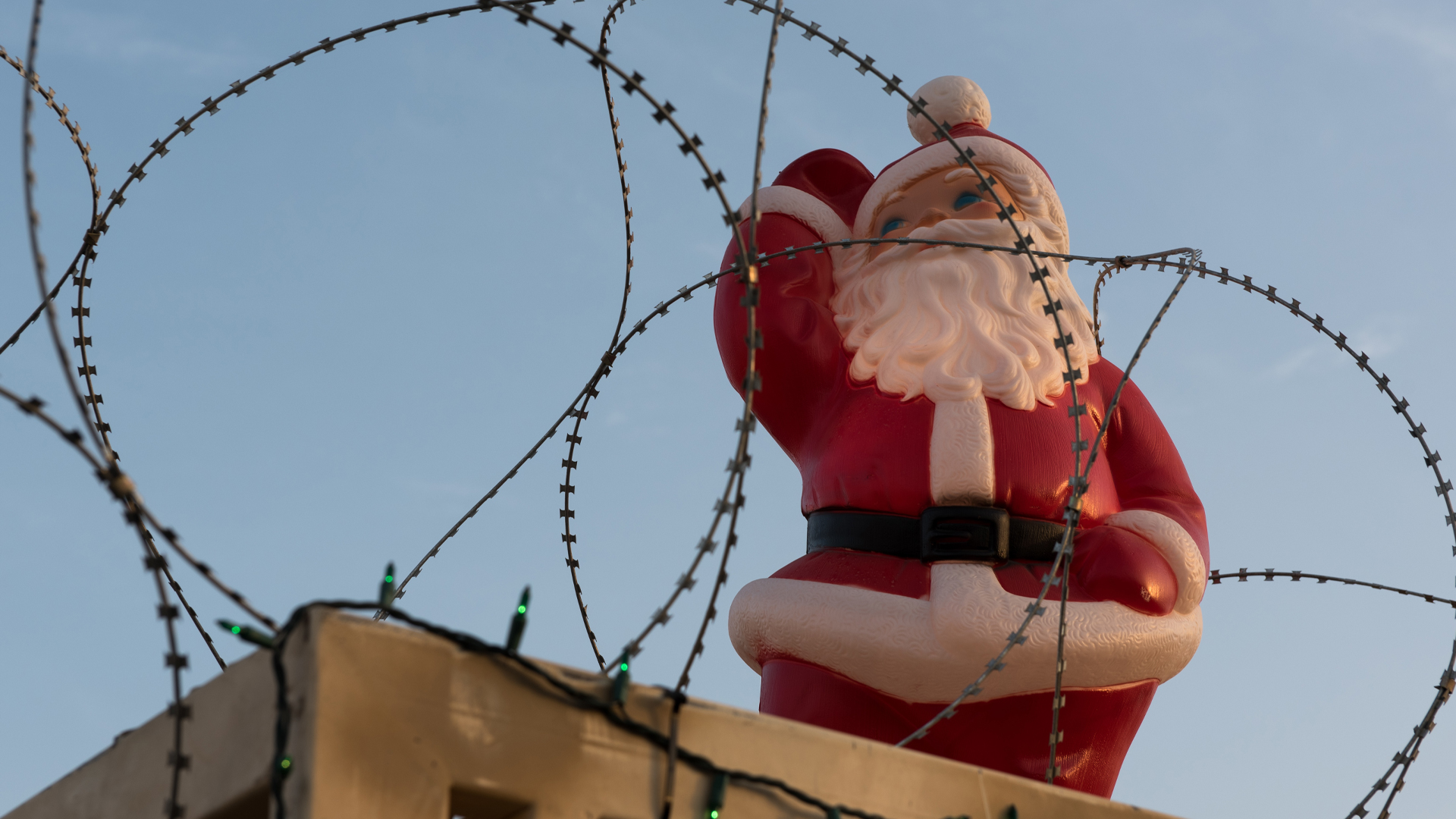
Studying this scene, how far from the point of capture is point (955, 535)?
609 centimetres

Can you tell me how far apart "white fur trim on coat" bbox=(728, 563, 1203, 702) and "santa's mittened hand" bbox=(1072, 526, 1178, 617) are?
50 mm

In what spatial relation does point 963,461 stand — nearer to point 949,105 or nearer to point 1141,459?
point 1141,459

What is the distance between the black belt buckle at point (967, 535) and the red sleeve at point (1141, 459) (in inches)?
31.0

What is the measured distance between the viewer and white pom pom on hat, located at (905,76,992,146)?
7273 mm

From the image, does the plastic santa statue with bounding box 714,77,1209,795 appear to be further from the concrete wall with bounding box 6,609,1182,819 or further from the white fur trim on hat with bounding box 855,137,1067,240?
the concrete wall with bounding box 6,609,1182,819

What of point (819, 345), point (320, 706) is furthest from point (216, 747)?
point (819, 345)

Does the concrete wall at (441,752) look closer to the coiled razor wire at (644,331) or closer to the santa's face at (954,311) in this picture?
the coiled razor wire at (644,331)

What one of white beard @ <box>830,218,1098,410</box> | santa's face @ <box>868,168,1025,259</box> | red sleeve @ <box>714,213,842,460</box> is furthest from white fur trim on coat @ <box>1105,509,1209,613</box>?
santa's face @ <box>868,168,1025,259</box>

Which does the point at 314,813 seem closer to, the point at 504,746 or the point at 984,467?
the point at 504,746

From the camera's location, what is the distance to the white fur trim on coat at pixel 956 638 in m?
5.84

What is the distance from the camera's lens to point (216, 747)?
3244 mm

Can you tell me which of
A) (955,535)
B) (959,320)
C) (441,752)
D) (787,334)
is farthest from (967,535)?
(441,752)

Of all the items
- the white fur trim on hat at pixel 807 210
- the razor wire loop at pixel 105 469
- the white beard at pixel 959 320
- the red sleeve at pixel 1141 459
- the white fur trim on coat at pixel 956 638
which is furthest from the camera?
the white fur trim on hat at pixel 807 210

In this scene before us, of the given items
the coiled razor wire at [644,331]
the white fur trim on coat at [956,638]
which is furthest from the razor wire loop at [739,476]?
the white fur trim on coat at [956,638]
